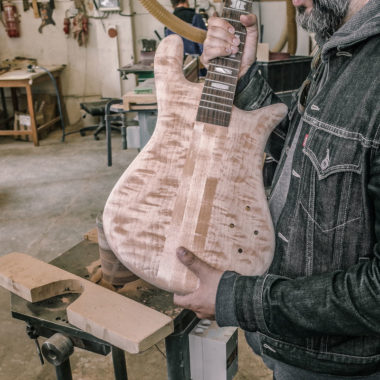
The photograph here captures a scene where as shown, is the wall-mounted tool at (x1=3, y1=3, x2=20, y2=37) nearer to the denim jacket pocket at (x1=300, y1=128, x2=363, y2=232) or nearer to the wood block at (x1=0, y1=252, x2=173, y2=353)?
the wood block at (x1=0, y1=252, x2=173, y2=353)

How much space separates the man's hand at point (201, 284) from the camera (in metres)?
0.72

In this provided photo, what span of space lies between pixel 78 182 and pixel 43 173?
52 cm

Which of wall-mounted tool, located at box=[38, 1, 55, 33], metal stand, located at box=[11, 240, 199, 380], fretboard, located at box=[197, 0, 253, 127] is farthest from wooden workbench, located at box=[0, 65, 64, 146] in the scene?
fretboard, located at box=[197, 0, 253, 127]

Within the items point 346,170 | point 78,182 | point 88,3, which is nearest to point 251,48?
point 346,170

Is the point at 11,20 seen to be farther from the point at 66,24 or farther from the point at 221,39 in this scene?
the point at 221,39

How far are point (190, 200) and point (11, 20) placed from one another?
257 inches

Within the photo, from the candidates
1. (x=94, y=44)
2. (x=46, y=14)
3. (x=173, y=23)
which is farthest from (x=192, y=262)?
(x=46, y=14)

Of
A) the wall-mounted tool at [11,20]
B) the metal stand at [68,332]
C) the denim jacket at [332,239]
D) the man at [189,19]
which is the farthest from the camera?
the wall-mounted tool at [11,20]

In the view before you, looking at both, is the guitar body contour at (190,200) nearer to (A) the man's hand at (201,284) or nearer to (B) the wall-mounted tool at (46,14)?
(A) the man's hand at (201,284)

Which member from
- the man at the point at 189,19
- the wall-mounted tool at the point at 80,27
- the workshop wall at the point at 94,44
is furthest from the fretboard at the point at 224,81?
the wall-mounted tool at the point at 80,27

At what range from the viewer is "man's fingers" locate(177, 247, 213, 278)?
0.72 meters

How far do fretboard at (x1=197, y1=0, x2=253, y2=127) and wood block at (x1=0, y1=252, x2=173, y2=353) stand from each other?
421 mm

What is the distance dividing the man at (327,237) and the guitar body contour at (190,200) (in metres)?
0.04

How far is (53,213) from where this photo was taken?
3592 millimetres
